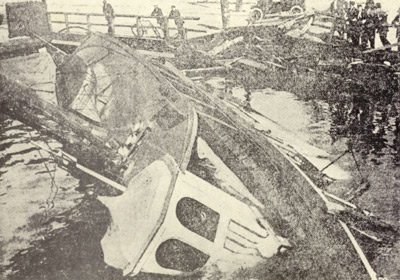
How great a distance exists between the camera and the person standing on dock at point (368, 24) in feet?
10.8

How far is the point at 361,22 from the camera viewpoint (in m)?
3.49

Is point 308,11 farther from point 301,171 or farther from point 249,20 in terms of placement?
point 301,171

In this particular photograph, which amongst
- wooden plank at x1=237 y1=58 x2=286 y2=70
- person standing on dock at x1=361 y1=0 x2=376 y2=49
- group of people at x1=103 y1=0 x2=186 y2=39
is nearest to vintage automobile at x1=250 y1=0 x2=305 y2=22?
wooden plank at x1=237 y1=58 x2=286 y2=70

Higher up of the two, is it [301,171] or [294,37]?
[294,37]

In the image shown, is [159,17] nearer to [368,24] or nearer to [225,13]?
[225,13]

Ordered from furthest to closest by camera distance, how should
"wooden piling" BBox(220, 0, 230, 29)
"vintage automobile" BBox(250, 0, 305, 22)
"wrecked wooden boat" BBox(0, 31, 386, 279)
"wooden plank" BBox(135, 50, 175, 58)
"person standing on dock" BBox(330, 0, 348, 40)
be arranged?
"vintage automobile" BBox(250, 0, 305, 22) → "wooden piling" BBox(220, 0, 230, 29) → "person standing on dock" BBox(330, 0, 348, 40) → "wooden plank" BBox(135, 50, 175, 58) → "wrecked wooden boat" BBox(0, 31, 386, 279)

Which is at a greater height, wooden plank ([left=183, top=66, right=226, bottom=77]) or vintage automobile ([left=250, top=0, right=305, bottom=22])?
vintage automobile ([left=250, top=0, right=305, bottom=22])

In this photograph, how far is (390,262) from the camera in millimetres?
2754

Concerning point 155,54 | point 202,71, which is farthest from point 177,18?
point 202,71

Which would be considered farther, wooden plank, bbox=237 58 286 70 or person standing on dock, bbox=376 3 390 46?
wooden plank, bbox=237 58 286 70

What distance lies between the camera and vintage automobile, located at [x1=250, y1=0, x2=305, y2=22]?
3931 mm

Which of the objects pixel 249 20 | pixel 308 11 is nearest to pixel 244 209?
pixel 249 20

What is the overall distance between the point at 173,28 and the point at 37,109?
1494 millimetres

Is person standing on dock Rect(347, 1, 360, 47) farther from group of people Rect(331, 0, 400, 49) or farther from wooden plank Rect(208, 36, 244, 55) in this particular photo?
wooden plank Rect(208, 36, 244, 55)
